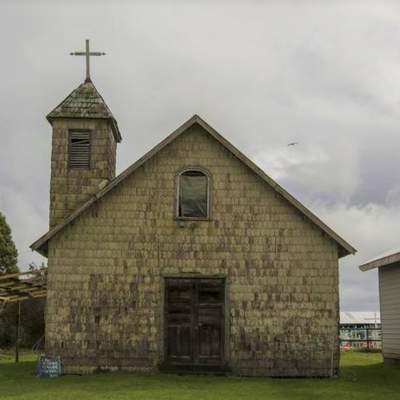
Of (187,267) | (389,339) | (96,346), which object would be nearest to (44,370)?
(96,346)

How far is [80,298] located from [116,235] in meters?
1.93

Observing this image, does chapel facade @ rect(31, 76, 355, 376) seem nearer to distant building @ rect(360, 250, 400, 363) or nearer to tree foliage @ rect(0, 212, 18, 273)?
distant building @ rect(360, 250, 400, 363)

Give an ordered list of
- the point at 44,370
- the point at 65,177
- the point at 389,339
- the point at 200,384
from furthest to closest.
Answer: the point at 389,339
the point at 65,177
the point at 44,370
the point at 200,384

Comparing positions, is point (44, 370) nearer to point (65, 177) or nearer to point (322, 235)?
point (65, 177)

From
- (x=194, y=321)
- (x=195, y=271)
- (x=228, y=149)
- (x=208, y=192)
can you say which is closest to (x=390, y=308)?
(x=194, y=321)

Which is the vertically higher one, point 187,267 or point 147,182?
point 147,182

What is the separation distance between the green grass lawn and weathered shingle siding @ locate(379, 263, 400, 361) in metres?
3.13

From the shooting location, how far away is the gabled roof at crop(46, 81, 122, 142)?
21812 mm

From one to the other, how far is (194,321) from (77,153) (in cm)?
622

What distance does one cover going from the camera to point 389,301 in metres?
24.4

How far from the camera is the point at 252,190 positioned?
20109 mm

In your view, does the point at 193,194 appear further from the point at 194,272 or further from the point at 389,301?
the point at 389,301

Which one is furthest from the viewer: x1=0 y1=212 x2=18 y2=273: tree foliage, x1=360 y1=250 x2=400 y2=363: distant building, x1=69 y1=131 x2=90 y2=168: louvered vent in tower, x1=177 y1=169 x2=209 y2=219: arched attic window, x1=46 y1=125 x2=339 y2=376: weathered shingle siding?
x1=0 y1=212 x2=18 y2=273: tree foliage

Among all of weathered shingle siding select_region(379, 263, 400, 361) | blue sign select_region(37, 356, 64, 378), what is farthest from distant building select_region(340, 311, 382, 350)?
blue sign select_region(37, 356, 64, 378)
